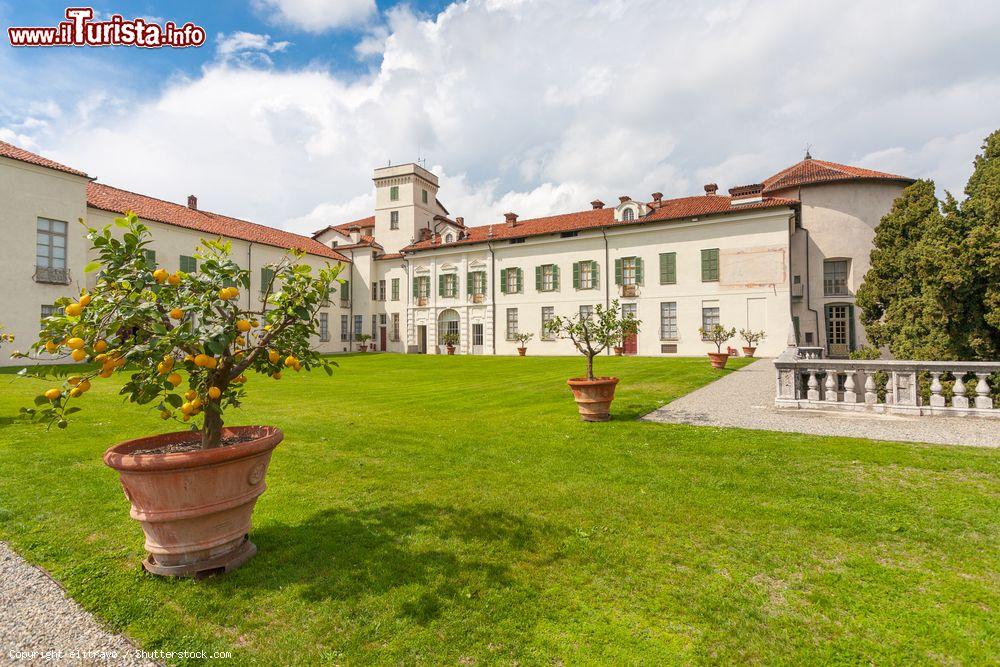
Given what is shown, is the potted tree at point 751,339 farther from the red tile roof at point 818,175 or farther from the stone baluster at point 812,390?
the stone baluster at point 812,390

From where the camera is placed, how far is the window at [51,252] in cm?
2198

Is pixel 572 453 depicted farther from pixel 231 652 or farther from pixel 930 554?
pixel 231 652

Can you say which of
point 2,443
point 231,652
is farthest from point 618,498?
point 2,443

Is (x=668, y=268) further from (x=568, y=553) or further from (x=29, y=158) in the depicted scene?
(x=29, y=158)

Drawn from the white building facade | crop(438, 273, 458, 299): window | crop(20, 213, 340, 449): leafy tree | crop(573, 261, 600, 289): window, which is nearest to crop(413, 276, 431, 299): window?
the white building facade

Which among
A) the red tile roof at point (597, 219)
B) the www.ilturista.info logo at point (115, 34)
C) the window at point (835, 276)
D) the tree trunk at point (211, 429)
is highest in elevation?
the red tile roof at point (597, 219)

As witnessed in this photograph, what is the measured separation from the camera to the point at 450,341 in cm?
3319

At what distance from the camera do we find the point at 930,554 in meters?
3.23

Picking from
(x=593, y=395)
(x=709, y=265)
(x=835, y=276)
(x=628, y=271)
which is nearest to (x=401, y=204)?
(x=628, y=271)

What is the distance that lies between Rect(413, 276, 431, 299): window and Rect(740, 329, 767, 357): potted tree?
68.7 ft

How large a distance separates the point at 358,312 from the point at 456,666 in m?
37.5

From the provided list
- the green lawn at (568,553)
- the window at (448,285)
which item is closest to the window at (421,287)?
the window at (448,285)

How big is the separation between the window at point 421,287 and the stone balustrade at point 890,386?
92.8 ft

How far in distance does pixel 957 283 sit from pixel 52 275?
106ft
